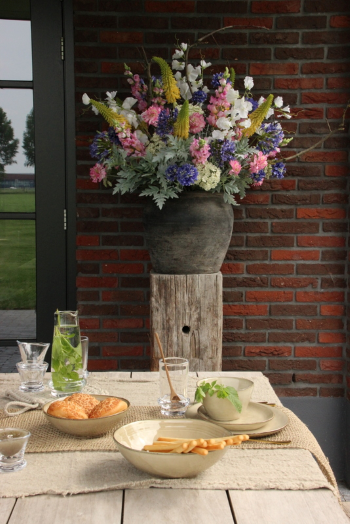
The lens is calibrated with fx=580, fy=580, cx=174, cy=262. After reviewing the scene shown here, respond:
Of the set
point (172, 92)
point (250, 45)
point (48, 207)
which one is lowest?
point (48, 207)

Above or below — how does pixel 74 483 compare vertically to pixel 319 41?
below

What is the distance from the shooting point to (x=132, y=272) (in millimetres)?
2594

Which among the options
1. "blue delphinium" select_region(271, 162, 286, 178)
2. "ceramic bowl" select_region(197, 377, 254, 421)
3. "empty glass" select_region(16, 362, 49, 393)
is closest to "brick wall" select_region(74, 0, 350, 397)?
"blue delphinium" select_region(271, 162, 286, 178)

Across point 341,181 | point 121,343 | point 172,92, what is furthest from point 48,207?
point 341,181

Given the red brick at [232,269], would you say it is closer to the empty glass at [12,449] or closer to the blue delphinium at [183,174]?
the blue delphinium at [183,174]

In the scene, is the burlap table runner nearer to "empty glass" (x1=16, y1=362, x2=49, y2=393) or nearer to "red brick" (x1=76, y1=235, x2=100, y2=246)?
"empty glass" (x1=16, y1=362, x2=49, y2=393)

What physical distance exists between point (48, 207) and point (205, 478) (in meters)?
1.88

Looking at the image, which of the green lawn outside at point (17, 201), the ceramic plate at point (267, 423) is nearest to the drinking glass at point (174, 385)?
the ceramic plate at point (267, 423)

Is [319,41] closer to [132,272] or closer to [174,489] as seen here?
[132,272]

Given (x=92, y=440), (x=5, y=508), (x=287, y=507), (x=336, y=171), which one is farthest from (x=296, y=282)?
(x=5, y=508)

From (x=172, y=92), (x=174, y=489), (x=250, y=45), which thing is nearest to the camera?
(x=174, y=489)

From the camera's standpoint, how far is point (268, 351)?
2639mm

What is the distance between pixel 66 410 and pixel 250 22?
2.02 metres

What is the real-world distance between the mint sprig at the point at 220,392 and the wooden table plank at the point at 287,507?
0.21 m
